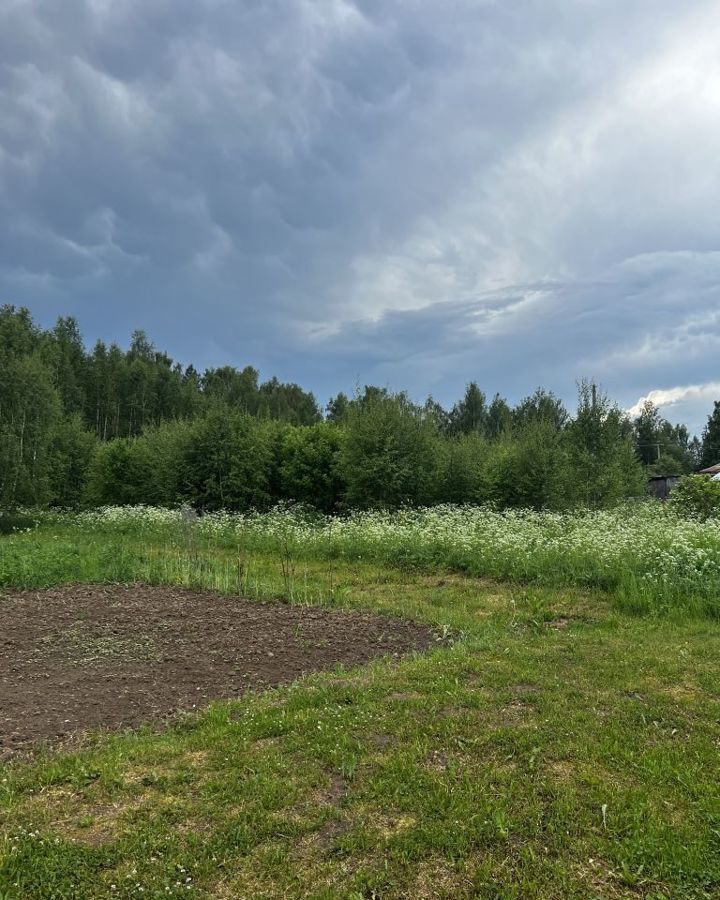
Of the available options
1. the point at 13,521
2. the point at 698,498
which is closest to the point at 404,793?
the point at 698,498

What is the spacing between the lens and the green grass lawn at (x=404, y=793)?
2697mm

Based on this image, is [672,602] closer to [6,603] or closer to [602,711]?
[602,711]

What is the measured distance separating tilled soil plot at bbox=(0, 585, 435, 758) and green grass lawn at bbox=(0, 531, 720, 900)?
1.51 feet

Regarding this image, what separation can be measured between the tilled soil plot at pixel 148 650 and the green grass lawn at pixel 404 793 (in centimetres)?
46

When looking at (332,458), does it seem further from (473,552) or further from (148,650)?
(148,650)

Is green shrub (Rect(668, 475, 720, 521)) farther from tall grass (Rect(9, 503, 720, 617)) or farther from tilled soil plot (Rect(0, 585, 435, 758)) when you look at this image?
tilled soil plot (Rect(0, 585, 435, 758))

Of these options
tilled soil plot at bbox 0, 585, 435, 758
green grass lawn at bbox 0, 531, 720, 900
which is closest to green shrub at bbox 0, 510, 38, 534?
tilled soil plot at bbox 0, 585, 435, 758

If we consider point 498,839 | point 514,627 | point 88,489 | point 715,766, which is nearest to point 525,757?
point 498,839

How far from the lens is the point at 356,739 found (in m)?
Result: 3.92

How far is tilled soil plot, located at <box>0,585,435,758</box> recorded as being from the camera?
4.54 meters

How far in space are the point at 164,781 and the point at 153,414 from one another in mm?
67847

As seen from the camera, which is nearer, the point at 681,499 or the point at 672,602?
the point at 672,602

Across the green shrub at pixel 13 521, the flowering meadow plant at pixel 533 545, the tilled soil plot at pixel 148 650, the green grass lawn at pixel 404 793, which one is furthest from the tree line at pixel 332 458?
the green grass lawn at pixel 404 793

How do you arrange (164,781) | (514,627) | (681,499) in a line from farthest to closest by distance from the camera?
(681,499) → (514,627) → (164,781)
